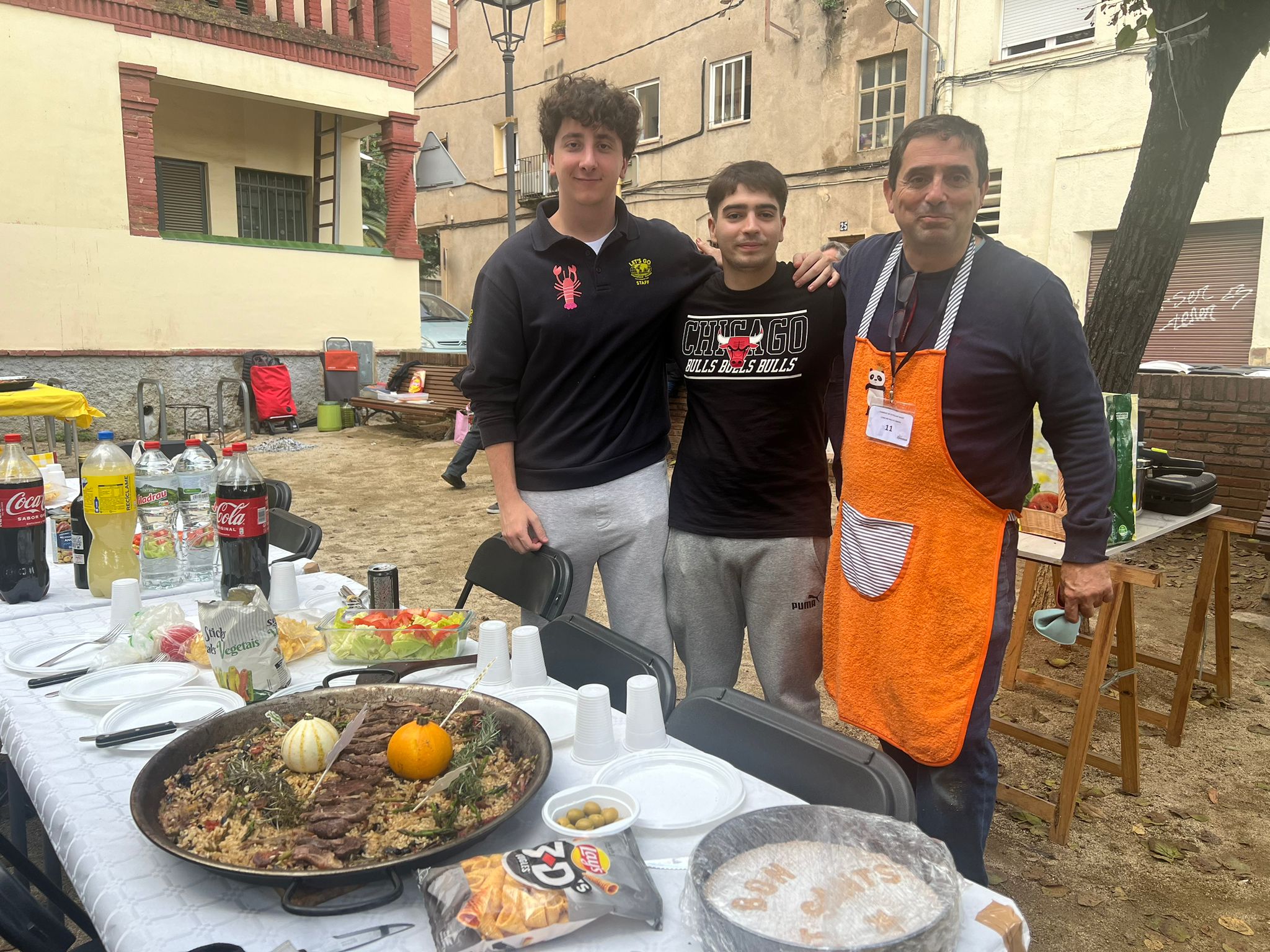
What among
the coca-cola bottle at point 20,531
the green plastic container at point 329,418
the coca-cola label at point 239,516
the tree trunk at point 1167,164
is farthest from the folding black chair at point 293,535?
the green plastic container at point 329,418

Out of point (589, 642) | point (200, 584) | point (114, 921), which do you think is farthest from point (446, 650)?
point (200, 584)

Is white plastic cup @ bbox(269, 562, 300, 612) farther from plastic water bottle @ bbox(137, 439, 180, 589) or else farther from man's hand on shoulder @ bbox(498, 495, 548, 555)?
man's hand on shoulder @ bbox(498, 495, 548, 555)

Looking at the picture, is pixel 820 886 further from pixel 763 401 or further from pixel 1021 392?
pixel 763 401

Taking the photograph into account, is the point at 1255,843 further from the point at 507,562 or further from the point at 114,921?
the point at 114,921

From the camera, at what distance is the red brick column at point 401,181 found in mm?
13680

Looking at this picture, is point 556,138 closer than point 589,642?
No

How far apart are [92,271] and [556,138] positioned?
10933mm

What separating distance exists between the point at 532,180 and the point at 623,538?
2035cm

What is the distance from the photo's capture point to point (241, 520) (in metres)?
2.23

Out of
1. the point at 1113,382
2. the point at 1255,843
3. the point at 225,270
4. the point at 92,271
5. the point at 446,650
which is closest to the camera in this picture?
the point at 446,650

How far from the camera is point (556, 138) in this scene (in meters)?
2.44

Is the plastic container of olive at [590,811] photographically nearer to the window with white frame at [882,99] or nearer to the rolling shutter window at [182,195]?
the rolling shutter window at [182,195]

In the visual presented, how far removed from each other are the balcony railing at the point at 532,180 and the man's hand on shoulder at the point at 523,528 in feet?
63.2

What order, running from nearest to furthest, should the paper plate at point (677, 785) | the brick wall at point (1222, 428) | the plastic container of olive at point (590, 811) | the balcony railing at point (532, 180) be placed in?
1. the plastic container of olive at point (590, 811)
2. the paper plate at point (677, 785)
3. the brick wall at point (1222, 428)
4. the balcony railing at point (532, 180)
